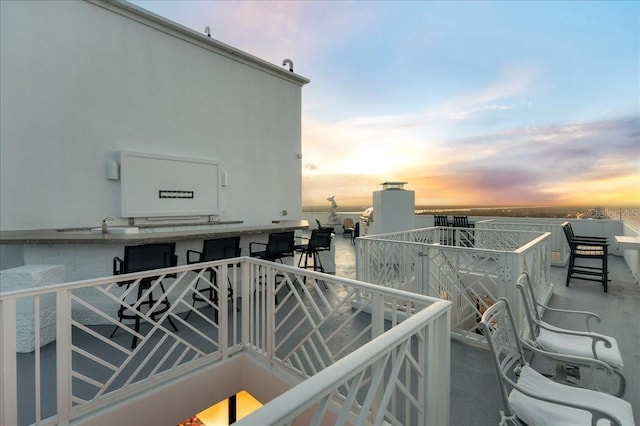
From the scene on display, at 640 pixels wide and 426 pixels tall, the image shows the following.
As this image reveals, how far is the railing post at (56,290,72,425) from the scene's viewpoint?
166cm

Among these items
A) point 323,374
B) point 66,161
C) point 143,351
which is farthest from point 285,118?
point 323,374

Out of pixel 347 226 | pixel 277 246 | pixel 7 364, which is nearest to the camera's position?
pixel 7 364

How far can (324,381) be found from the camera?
2.28 feet

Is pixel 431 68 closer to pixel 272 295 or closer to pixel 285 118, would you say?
pixel 285 118

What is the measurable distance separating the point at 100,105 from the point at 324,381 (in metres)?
5.22

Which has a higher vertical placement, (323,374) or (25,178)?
(25,178)

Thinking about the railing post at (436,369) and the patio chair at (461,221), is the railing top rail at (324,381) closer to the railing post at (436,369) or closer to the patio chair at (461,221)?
the railing post at (436,369)

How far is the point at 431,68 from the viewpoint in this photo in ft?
19.8

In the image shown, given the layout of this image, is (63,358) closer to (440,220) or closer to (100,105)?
(100,105)

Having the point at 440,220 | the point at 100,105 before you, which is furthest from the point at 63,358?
the point at 440,220

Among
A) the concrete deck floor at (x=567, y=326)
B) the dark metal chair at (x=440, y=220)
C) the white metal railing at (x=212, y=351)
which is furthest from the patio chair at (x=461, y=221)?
the white metal railing at (x=212, y=351)

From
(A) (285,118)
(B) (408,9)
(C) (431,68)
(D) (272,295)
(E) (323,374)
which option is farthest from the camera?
(A) (285,118)

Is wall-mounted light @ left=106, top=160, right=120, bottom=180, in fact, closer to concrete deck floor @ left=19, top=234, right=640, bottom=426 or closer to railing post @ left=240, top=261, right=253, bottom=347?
concrete deck floor @ left=19, top=234, right=640, bottom=426

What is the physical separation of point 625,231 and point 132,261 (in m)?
8.75
